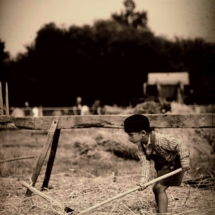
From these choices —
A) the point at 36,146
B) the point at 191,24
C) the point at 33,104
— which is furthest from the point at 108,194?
the point at 33,104

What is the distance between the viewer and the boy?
389 centimetres

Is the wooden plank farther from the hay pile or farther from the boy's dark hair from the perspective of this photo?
the hay pile

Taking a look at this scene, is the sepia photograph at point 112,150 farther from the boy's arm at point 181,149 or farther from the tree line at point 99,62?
the tree line at point 99,62

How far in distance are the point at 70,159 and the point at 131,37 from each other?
101 ft

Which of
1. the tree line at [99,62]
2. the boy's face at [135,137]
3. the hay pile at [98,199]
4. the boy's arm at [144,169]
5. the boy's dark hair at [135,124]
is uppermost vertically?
the tree line at [99,62]

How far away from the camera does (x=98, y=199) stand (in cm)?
492

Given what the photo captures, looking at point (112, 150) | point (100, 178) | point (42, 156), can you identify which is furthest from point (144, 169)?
point (112, 150)

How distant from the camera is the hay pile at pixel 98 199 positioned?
4.37 m

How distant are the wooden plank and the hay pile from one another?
972mm

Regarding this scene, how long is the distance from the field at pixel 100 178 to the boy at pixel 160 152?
0.38 m

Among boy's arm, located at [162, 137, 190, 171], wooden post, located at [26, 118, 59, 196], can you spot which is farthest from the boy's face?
wooden post, located at [26, 118, 59, 196]

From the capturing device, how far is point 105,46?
37562mm

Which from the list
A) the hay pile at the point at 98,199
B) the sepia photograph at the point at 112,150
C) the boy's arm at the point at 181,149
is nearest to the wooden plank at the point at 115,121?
the sepia photograph at the point at 112,150

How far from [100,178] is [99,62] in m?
30.8
